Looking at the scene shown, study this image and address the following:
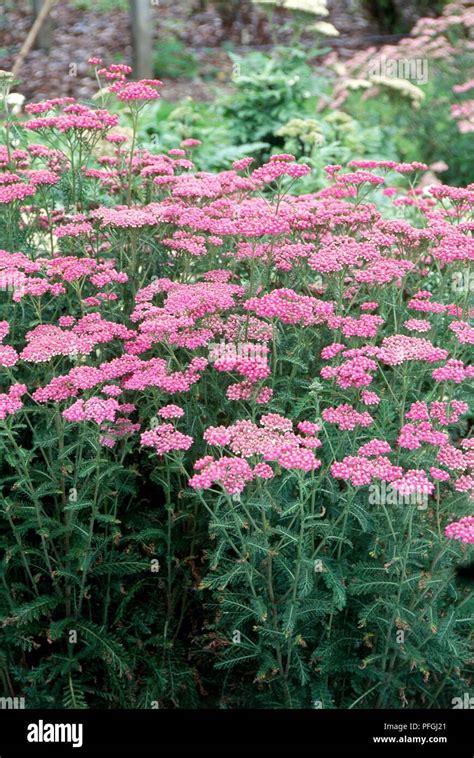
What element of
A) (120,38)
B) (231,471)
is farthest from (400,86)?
(120,38)

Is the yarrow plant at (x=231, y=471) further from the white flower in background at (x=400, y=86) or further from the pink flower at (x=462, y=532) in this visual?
the white flower in background at (x=400, y=86)

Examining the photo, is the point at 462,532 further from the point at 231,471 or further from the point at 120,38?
the point at 120,38

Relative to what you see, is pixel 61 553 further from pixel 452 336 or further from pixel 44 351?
pixel 452 336

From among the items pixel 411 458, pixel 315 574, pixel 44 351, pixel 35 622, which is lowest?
pixel 35 622

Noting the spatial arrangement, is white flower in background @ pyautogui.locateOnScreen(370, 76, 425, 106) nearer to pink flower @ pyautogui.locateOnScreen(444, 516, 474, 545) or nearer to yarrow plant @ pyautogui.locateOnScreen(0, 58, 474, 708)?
yarrow plant @ pyautogui.locateOnScreen(0, 58, 474, 708)

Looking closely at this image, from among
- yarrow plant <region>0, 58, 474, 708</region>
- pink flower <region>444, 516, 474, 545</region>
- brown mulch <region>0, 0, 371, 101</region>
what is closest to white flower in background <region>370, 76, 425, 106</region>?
brown mulch <region>0, 0, 371, 101</region>

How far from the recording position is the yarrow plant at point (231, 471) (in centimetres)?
274

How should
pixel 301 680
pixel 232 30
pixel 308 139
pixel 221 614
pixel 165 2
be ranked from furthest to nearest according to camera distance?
pixel 165 2 → pixel 232 30 → pixel 308 139 → pixel 221 614 → pixel 301 680

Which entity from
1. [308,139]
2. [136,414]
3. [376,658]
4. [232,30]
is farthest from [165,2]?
[376,658]

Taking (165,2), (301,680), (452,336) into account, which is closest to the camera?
(301,680)

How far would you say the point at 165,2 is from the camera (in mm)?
16203

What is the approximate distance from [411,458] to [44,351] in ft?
4.25

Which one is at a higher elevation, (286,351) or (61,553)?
(286,351)

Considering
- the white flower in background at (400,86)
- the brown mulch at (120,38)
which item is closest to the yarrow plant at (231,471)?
the white flower in background at (400,86)
